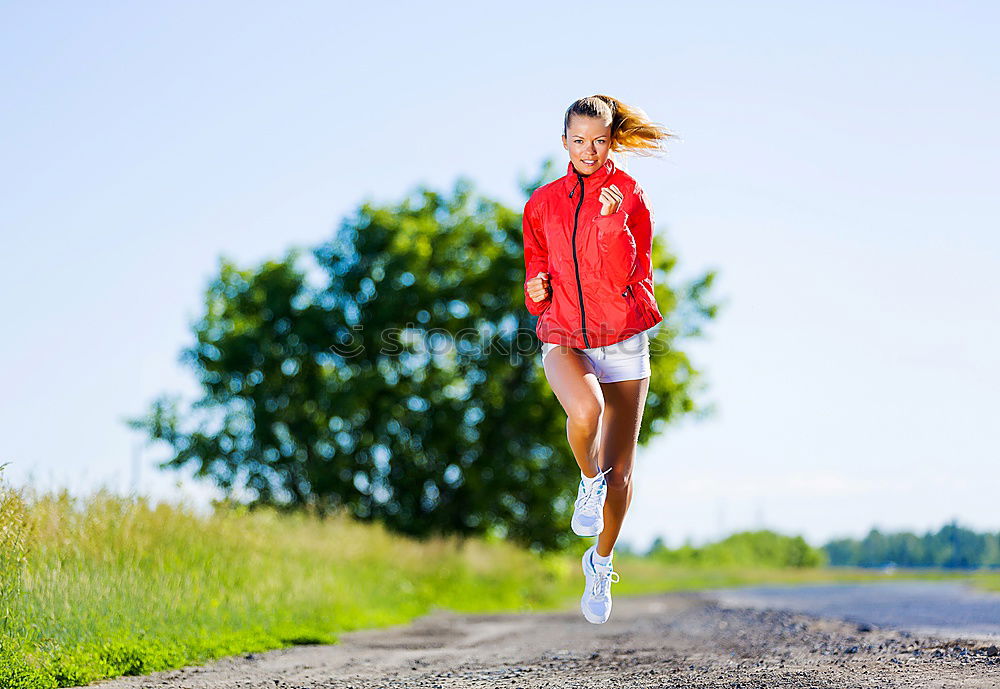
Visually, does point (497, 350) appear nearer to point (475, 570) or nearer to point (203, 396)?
point (475, 570)

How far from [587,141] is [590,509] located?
222 cm

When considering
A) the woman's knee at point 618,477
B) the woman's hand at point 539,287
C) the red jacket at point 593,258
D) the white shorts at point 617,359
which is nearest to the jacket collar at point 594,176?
the red jacket at point 593,258

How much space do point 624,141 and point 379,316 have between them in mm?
22106

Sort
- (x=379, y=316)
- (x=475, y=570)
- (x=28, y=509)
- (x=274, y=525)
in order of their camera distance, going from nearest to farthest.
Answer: (x=28, y=509) → (x=274, y=525) → (x=475, y=570) → (x=379, y=316)

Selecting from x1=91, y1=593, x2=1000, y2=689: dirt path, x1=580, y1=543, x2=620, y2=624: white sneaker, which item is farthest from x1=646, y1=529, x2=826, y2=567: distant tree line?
x1=580, y1=543, x2=620, y2=624: white sneaker

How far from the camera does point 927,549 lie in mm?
34688

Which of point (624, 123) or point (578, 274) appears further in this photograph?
point (624, 123)

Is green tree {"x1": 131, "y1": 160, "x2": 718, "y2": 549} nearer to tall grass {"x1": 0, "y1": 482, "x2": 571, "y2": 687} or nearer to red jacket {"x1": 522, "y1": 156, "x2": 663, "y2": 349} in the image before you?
tall grass {"x1": 0, "y1": 482, "x2": 571, "y2": 687}

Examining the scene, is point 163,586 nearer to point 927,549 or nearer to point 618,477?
point 618,477

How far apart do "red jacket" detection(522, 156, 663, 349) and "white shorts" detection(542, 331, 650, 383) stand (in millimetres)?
49

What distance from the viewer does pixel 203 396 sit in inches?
1251

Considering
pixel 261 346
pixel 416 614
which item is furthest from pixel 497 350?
pixel 416 614

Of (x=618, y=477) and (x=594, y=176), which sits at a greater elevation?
(x=594, y=176)

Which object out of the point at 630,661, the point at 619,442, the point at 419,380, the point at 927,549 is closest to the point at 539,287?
the point at 619,442
